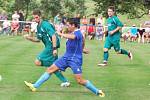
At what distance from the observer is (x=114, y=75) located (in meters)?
14.9

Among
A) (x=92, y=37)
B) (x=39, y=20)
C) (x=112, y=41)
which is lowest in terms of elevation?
(x=92, y=37)

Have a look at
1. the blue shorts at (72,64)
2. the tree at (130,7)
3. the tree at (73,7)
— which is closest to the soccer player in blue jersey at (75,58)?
the blue shorts at (72,64)

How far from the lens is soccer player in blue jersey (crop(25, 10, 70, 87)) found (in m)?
12.0

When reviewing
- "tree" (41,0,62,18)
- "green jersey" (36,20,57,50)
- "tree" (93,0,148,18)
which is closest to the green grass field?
"green jersey" (36,20,57,50)

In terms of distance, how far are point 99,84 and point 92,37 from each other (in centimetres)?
2389

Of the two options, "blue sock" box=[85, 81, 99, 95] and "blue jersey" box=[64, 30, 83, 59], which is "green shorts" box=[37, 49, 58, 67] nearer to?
"blue jersey" box=[64, 30, 83, 59]

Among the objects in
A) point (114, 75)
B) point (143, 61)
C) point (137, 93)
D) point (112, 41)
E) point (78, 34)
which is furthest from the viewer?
point (143, 61)

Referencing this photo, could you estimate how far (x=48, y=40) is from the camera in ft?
41.1

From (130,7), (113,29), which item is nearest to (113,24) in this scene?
(113,29)

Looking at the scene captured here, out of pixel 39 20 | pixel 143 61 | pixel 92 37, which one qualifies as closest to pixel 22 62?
pixel 143 61

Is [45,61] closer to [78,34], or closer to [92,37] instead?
[78,34]

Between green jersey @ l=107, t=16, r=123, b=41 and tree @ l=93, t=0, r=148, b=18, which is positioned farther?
tree @ l=93, t=0, r=148, b=18

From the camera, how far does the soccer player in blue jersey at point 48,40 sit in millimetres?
12008

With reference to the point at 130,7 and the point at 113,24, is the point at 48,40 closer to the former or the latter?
the point at 113,24
